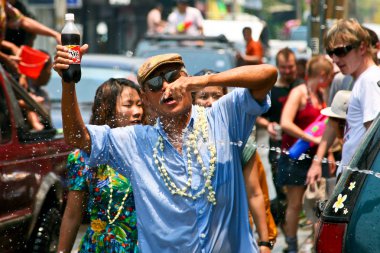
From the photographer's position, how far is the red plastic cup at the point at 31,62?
12.1 m

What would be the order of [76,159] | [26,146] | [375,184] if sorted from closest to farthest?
[375,184]
[76,159]
[26,146]

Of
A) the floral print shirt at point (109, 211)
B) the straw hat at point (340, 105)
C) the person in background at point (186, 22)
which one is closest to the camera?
the floral print shirt at point (109, 211)

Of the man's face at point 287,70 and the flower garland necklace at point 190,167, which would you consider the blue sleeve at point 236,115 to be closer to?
the flower garland necklace at point 190,167

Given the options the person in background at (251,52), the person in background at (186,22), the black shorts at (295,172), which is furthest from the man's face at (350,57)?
the person in background at (186,22)

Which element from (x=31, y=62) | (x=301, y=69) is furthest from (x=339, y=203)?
(x=301, y=69)

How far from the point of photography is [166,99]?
525 cm

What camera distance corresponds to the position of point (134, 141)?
5469mm

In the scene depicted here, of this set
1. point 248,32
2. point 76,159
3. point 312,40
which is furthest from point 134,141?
point 248,32

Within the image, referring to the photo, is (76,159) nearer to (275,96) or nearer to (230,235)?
(230,235)

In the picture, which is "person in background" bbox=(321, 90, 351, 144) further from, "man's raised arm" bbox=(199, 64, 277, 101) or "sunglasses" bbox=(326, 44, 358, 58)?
"man's raised arm" bbox=(199, 64, 277, 101)

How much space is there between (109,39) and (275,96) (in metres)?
26.6

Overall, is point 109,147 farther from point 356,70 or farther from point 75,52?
point 356,70

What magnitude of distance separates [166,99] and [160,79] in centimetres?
18

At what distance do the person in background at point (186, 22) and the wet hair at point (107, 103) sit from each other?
15589 millimetres
